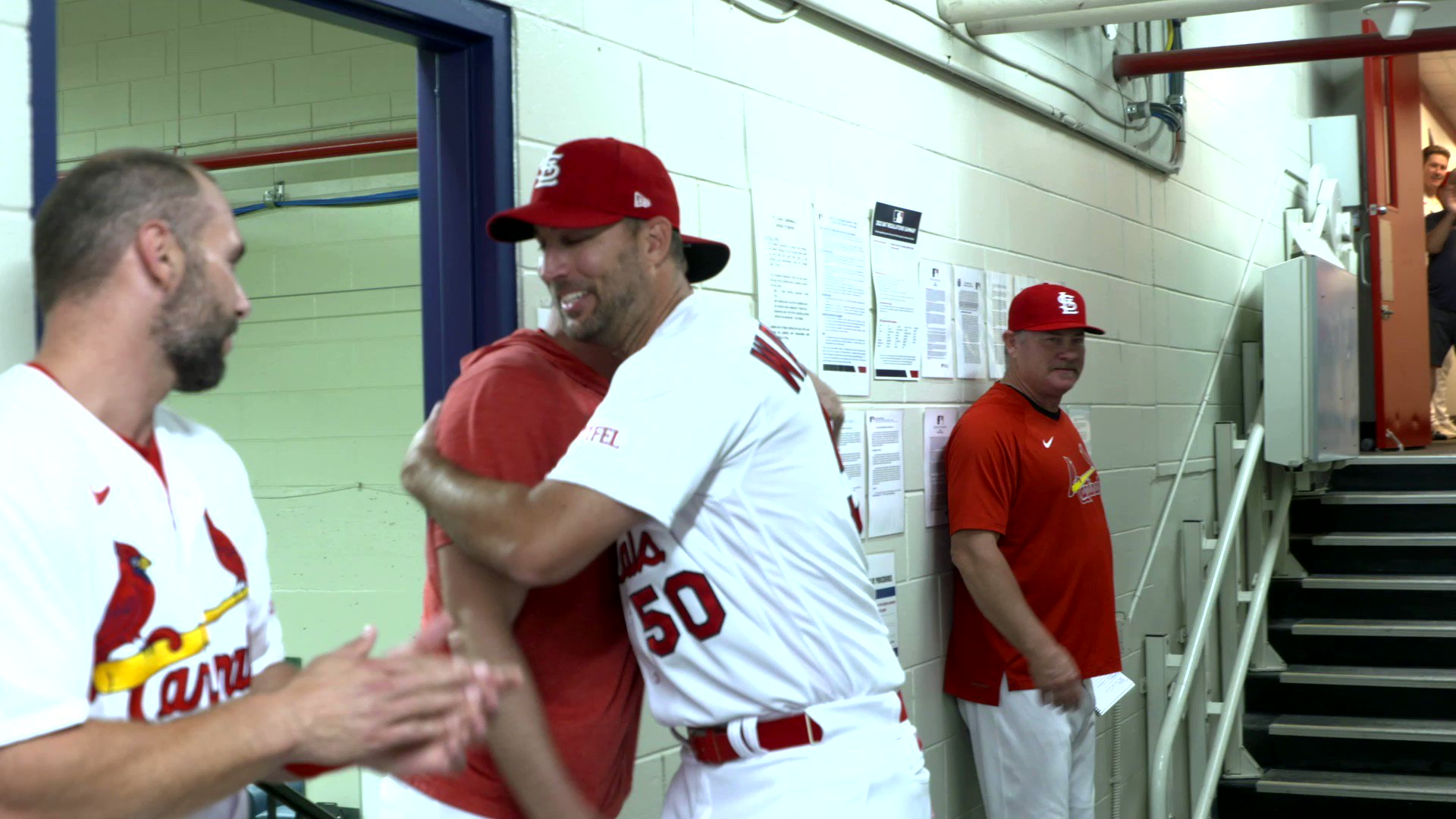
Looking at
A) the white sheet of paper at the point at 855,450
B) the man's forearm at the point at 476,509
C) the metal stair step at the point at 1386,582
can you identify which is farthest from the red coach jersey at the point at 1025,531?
the metal stair step at the point at 1386,582

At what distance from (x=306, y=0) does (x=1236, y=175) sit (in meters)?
5.47

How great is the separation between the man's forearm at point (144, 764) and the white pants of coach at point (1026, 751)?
260 centimetres

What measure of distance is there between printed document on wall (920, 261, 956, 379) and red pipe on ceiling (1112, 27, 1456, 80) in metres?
1.68

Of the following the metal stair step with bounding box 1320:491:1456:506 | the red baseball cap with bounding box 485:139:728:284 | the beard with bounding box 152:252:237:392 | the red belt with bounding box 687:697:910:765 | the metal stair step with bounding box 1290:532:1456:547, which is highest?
the red baseball cap with bounding box 485:139:728:284

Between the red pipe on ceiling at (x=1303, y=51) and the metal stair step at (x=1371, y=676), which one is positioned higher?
the red pipe on ceiling at (x=1303, y=51)

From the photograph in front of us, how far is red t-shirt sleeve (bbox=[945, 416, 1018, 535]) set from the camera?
11.4ft

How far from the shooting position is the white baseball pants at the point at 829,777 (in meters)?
1.81

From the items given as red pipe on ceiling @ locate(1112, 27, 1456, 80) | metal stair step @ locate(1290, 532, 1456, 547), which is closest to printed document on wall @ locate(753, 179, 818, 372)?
red pipe on ceiling @ locate(1112, 27, 1456, 80)

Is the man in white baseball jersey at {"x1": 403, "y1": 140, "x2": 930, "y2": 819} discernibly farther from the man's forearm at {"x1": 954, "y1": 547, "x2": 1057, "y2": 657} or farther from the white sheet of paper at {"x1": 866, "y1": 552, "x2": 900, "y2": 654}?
the man's forearm at {"x1": 954, "y1": 547, "x2": 1057, "y2": 657}

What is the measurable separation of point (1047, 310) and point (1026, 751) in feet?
3.87

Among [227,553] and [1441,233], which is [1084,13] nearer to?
[227,553]

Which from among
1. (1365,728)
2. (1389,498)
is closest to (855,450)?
(1365,728)

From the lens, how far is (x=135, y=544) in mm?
1255

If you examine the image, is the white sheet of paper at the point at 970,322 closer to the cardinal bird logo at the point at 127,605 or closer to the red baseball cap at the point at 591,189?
the red baseball cap at the point at 591,189
